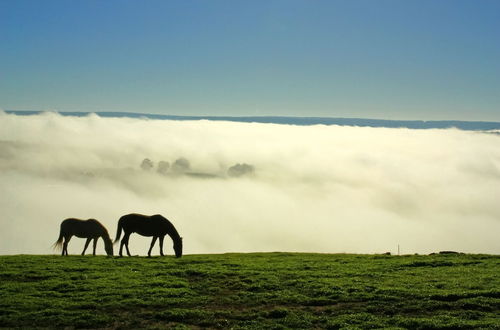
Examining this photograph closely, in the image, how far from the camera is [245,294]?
21.4m

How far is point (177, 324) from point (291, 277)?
8.80m

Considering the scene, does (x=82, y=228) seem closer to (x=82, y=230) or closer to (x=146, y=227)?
(x=82, y=230)

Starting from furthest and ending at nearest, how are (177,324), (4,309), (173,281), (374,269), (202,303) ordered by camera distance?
(374,269), (173,281), (202,303), (4,309), (177,324)

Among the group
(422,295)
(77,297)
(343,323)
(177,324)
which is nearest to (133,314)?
(177,324)

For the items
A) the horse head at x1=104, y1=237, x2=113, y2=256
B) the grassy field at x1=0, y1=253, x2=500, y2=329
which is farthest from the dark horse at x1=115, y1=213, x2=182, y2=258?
the grassy field at x1=0, y1=253, x2=500, y2=329

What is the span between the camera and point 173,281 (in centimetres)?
2377

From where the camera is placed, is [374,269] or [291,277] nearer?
[291,277]

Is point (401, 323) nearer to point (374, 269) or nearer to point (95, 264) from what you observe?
point (374, 269)

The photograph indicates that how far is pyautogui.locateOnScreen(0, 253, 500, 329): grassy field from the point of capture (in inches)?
704

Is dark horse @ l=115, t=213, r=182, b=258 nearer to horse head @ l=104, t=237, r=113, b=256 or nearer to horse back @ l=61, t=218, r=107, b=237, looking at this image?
horse head @ l=104, t=237, r=113, b=256

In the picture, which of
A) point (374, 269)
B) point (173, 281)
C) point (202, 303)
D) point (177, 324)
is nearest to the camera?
point (177, 324)

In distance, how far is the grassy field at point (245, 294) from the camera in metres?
17.9

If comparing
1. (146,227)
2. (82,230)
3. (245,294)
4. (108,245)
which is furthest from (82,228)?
(245,294)

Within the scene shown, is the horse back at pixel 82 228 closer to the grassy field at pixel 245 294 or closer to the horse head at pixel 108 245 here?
the horse head at pixel 108 245
